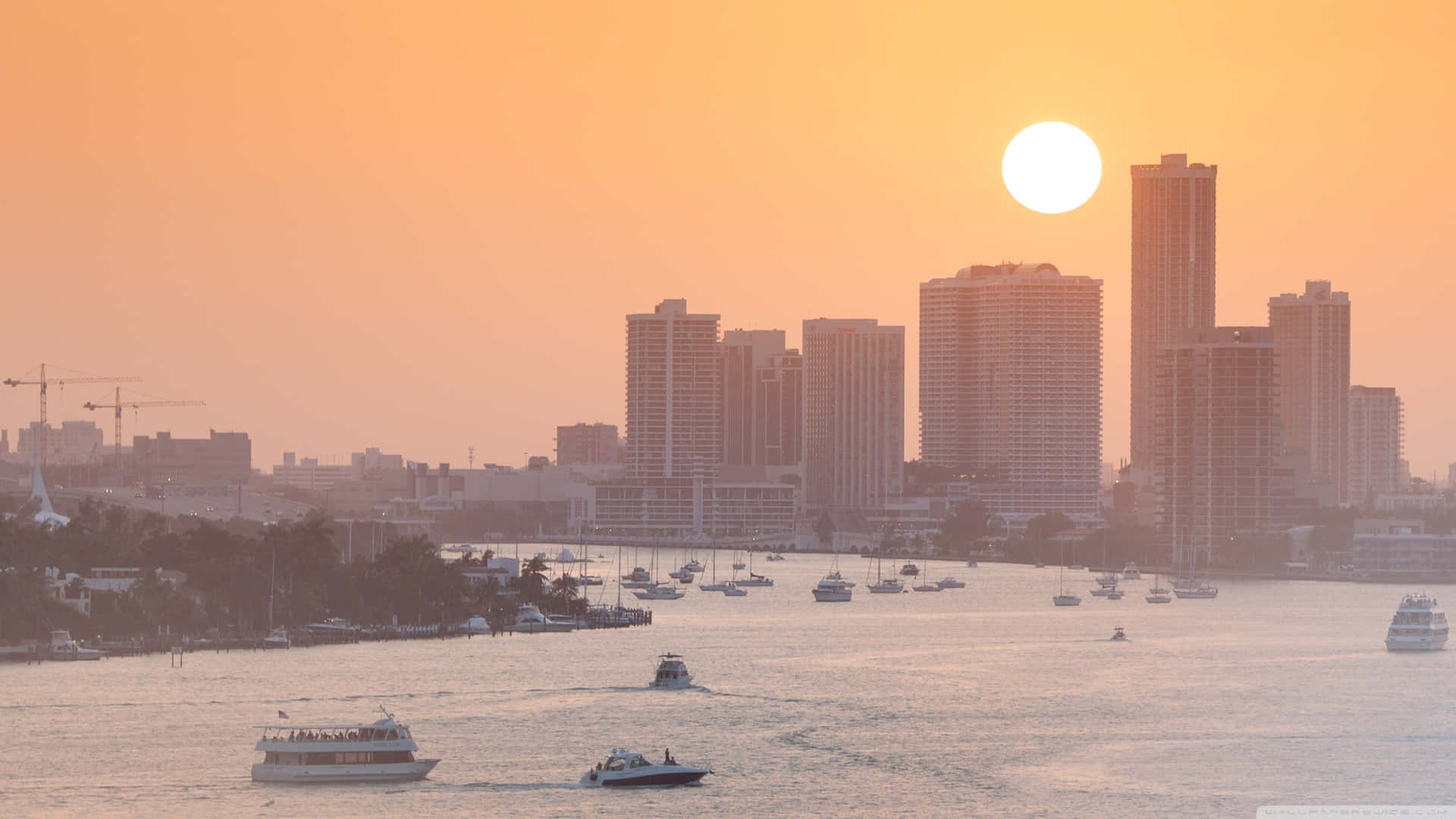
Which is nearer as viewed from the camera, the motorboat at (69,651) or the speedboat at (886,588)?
the motorboat at (69,651)

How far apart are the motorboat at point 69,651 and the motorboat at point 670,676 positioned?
19.2 m

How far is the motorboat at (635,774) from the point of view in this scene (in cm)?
4872

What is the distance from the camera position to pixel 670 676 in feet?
218

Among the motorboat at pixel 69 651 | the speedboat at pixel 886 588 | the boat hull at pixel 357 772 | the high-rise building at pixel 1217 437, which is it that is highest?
the high-rise building at pixel 1217 437

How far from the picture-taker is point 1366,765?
52438 millimetres

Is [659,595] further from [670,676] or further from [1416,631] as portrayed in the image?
[670,676]

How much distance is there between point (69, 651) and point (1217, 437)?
108 m

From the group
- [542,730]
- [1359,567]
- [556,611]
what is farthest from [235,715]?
[1359,567]

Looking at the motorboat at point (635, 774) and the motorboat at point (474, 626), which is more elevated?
the motorboat at point (474, 626)

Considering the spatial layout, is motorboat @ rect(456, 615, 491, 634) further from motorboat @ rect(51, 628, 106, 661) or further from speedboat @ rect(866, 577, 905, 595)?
speedboat @ rect(866, 577, 905, 595)

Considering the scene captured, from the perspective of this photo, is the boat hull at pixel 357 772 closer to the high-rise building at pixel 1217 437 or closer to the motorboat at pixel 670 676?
the motorboat at pixel 670 676

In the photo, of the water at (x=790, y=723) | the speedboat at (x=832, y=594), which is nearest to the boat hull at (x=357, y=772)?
the water at (x=790, y=723)

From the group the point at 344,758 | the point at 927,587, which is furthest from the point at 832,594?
the point at 344,758

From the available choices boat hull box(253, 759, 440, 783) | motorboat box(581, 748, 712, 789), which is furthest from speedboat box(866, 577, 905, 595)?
boat hull box(253, 759, 440, 783)
